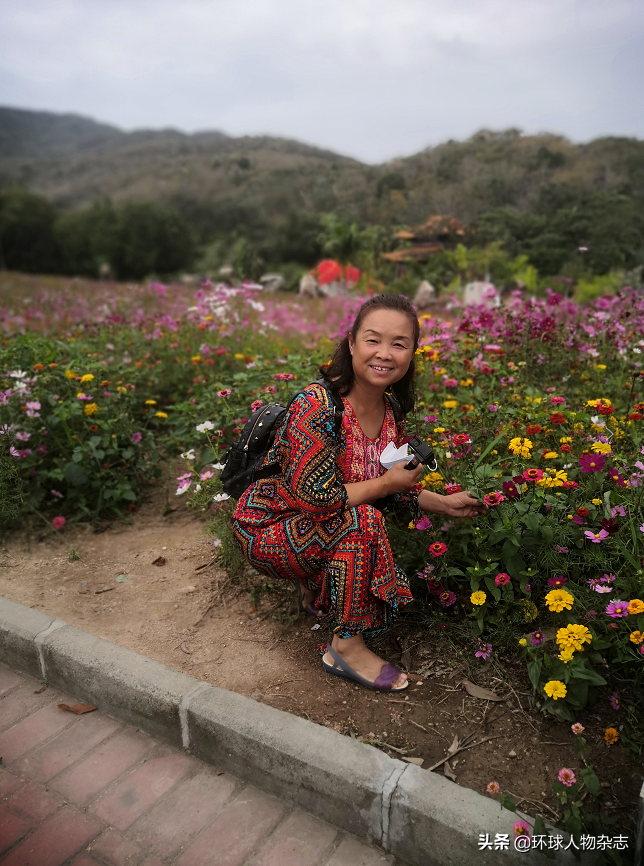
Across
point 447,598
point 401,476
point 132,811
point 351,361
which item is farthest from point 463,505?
point 132,811

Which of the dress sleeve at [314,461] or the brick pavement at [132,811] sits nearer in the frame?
the brick pavement at [132,811]

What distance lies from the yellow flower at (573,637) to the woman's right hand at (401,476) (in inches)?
23.4

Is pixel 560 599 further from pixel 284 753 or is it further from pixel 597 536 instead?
Answer: pixel 284 753

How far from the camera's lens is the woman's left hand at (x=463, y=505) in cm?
197

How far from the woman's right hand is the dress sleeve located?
14 cm

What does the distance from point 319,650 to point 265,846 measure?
674 mm

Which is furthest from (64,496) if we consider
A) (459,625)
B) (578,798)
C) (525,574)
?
(578,798)

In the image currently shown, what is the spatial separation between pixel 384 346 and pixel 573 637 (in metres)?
1.01

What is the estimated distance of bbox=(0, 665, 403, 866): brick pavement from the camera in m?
1.58

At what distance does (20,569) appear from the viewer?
2816 mm

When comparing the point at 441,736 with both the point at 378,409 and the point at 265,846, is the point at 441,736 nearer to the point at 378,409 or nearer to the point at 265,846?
the point at 265,846

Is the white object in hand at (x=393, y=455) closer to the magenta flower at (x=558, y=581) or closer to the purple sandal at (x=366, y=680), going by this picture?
the magenta flower at (x=558, y=581)

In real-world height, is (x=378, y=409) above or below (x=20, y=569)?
above

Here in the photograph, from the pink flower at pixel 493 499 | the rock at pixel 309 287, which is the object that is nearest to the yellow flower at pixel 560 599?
the pink flower at pixel 493 499
